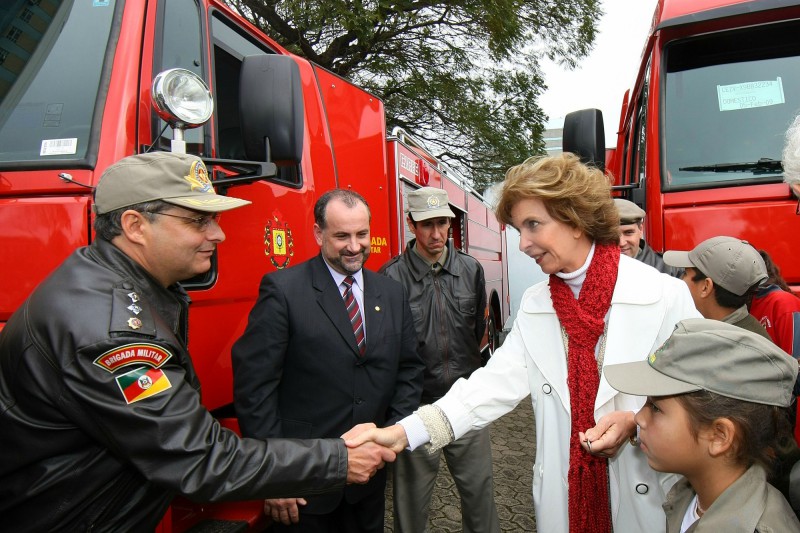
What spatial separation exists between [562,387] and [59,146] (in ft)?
6.38

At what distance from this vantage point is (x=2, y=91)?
214cm

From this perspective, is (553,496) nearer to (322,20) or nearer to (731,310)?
(731,310)

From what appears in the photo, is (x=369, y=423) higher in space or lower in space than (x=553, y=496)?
higher

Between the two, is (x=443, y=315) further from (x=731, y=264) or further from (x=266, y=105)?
(x=266, y=105)

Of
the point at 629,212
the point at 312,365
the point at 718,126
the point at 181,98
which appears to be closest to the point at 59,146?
the point at 181,98

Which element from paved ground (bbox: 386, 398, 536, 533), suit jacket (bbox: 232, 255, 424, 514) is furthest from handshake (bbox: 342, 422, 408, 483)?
paved ground (bbox: 386, 398, 536, 533)

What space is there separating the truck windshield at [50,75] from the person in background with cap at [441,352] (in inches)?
74.7

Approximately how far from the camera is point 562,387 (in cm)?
217

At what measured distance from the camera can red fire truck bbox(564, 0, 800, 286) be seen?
3088mm

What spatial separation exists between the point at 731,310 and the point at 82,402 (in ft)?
8.54

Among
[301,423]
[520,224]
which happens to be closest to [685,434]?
[520,224]

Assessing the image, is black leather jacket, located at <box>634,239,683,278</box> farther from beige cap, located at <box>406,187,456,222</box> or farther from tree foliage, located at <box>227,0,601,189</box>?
tree foliage, located at <box>227,0,601,189</box>

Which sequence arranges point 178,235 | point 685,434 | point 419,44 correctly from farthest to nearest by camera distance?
point 419,44
point 178,235
point 685,434

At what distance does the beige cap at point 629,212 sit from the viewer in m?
3.46
